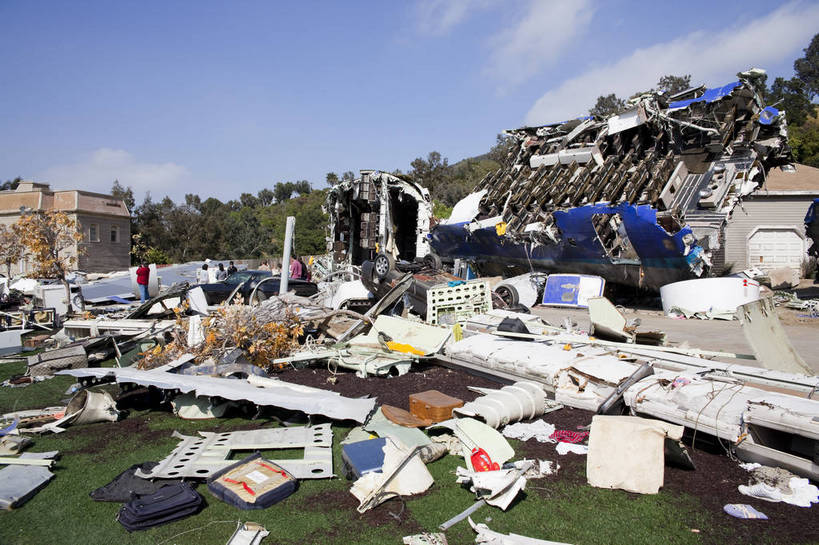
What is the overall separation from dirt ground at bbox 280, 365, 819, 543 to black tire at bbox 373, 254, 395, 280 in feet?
18.1

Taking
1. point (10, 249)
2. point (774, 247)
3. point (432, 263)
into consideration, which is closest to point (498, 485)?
point (432, 263)

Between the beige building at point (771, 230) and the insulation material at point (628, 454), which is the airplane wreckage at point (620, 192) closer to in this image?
the insulation material at point (628, 454)

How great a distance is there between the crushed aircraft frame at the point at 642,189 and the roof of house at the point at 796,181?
1124 centimetres

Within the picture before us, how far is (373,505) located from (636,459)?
198cm

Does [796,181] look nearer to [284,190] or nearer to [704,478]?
[704,478]

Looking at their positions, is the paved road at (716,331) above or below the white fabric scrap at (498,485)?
above

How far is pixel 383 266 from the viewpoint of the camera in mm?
12461

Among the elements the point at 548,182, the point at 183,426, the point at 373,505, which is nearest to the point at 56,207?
the point at 548,182

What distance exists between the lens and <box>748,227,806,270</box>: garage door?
917 inches

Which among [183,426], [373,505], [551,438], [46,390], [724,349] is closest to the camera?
[373,505]

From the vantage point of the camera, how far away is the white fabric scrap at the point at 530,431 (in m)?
4.91

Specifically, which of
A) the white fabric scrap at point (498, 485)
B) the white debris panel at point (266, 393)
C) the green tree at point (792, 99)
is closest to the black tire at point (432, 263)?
the white debris panel at point (266, 393)

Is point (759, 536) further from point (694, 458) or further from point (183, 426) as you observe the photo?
point (183, 426)

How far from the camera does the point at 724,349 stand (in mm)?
7875
